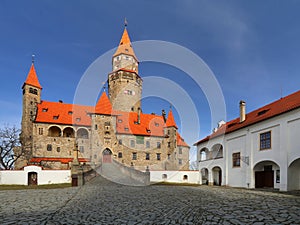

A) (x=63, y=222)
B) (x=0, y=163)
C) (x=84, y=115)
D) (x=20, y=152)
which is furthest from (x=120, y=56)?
(x=63, y=222)

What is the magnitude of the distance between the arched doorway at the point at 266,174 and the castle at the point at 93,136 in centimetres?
2357

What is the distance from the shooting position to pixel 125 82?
50844 mm

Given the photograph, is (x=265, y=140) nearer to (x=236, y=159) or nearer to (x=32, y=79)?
(x=236, y=159)

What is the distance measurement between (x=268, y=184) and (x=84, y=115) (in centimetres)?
3308

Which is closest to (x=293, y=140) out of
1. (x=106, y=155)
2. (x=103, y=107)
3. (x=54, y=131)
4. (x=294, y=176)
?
(x=294, y=176)

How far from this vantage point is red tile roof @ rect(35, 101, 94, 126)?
40.0m

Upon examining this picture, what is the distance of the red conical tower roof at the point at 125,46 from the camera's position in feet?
177

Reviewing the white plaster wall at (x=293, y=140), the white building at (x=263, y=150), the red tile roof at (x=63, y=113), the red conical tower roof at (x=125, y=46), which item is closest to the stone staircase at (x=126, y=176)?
the white building at (x=263, y=150)

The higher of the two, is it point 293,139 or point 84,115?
point 84,115

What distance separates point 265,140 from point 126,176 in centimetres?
1725

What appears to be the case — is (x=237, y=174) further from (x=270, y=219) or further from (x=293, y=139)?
(x=270, y=219)

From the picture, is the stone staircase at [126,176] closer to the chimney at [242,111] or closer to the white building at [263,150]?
the white building at [263,150]

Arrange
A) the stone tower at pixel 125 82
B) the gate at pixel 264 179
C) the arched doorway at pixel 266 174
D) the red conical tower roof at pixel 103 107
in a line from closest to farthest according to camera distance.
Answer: the arched doorway at pixel 266 174
the gate at pixel 264 179
the red conical tower roof at pixel 103 107
the stone tower at pixel 125 82

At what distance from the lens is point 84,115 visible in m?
43.0
